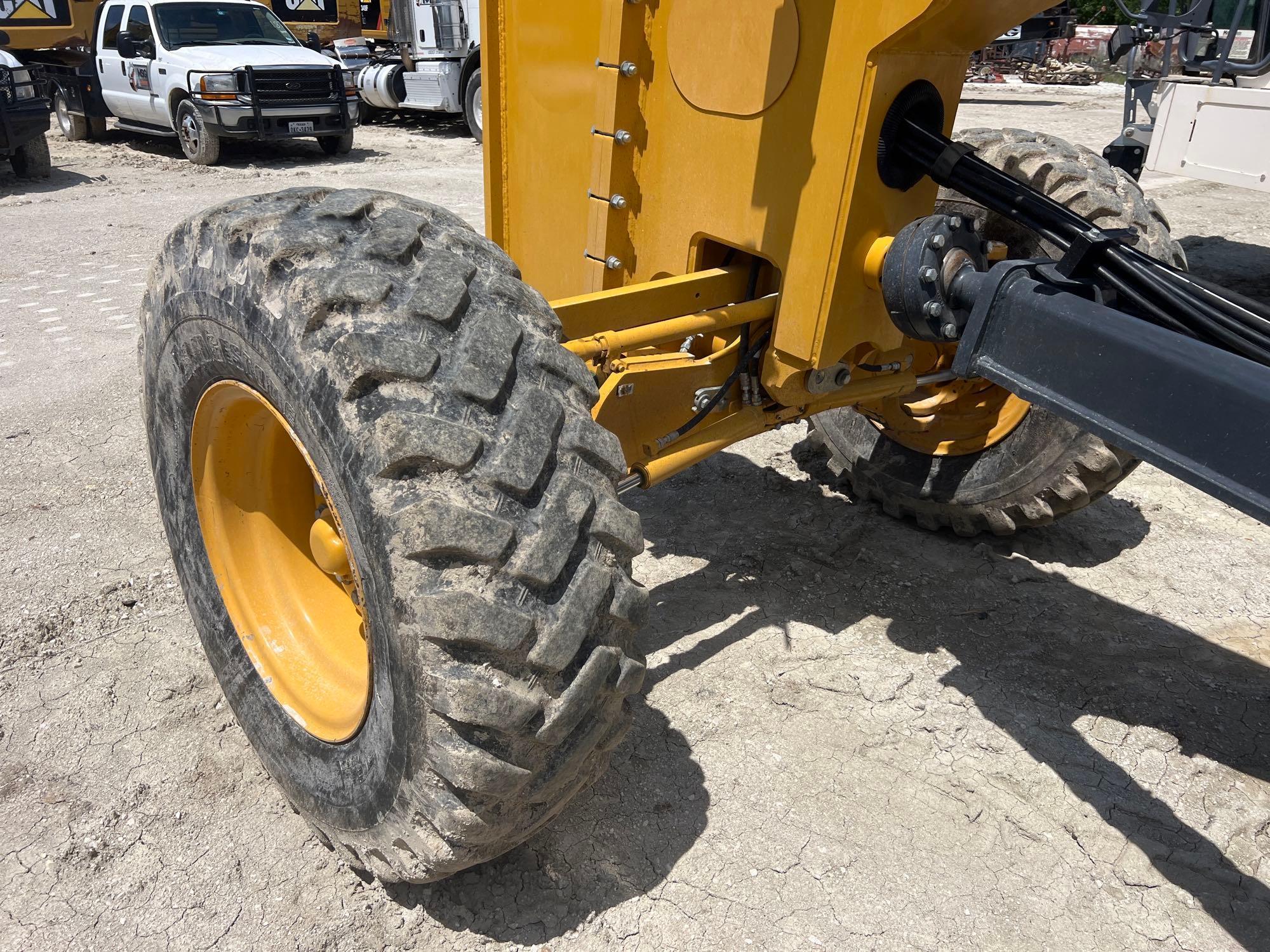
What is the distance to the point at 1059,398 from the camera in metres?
1.72

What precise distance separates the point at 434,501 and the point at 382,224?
61 centimetres


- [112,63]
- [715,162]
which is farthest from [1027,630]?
[112,63]

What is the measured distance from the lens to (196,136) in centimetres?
1238

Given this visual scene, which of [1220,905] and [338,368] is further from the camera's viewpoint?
[1220,905]

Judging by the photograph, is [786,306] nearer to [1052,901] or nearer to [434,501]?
[434,501]

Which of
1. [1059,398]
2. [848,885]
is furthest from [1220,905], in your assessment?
[1059,398]

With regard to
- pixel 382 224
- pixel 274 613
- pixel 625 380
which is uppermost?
pixel 382 224

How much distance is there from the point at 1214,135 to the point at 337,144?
1080 cm

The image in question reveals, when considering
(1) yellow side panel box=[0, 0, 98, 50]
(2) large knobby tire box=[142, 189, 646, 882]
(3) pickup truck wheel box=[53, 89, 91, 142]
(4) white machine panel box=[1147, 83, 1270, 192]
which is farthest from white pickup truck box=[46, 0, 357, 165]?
(2) large knobby tire box=[142, 189, 646, 882]

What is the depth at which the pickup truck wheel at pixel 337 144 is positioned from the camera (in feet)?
43.5

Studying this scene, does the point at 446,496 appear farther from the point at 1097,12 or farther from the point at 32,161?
the point at 1097,12

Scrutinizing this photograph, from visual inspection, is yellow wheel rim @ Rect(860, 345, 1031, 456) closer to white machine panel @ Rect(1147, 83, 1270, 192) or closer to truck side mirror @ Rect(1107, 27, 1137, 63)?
white machine panel @ Rect(1147, 83, 1270, 192)

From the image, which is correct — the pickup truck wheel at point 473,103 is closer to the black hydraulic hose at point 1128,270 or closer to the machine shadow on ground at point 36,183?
the machine shadow on ground at point 36,183

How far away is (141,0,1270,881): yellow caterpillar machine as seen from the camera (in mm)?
1712
